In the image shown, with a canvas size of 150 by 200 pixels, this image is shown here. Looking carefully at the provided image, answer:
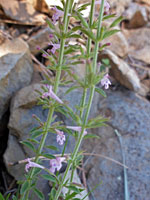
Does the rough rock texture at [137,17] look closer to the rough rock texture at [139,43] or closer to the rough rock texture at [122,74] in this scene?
the rough rock texture at [139,43]

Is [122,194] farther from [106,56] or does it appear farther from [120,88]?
[106,56]

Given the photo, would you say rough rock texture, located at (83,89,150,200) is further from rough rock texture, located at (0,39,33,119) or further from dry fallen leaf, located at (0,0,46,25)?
dry fallen leaf, located at (0,0,46,25)

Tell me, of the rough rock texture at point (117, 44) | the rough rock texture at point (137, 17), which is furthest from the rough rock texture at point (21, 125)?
the rough rock texture at point (137, 17)

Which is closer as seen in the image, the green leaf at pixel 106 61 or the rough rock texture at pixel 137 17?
the green leaf at pixel 106 61

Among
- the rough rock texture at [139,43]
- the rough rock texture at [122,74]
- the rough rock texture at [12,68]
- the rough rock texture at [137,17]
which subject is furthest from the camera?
the rough rock texture at [137,17]

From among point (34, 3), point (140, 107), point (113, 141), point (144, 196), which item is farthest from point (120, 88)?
point (34, 3)

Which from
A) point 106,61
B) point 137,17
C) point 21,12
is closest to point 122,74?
point 106,61

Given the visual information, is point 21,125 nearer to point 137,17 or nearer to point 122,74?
point 122,74
